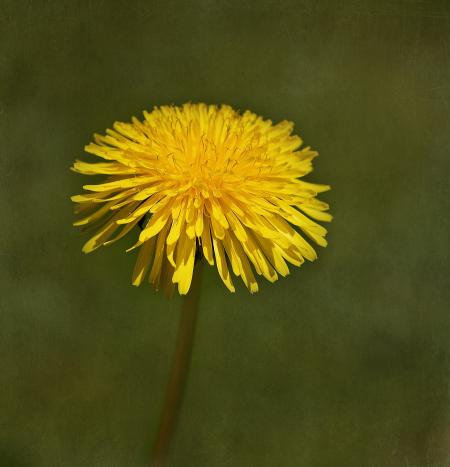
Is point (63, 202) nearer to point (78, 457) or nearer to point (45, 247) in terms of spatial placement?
point (45, 247)

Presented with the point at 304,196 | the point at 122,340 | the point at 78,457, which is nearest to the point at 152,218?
the point at 304,196

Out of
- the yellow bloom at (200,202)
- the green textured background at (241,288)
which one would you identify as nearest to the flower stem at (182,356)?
the yellow bloom at (200,202)

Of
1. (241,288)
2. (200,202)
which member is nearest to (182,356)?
(200,202)

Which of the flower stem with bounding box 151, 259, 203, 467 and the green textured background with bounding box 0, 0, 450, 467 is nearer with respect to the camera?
the flower stem with bounding box 151, 259, 203, 467

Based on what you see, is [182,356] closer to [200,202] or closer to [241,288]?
[200,202]

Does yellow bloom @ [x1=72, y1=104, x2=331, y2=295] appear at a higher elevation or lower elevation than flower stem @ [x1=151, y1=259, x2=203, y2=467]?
higher

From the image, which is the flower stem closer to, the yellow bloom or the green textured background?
the yellow bloom

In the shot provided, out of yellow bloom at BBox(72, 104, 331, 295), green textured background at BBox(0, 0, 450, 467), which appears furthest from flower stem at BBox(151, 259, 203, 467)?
green textured background at BBox(0, 0, 450, 467)
